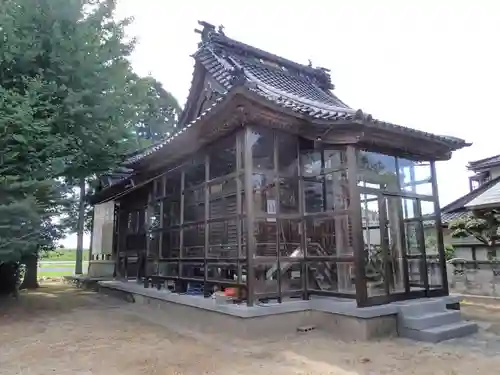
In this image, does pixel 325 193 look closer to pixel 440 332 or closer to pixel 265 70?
pixel 440 332

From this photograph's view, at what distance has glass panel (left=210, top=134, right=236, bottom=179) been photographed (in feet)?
21.4

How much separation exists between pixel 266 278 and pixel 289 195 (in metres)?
1.53

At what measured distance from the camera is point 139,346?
5.13m

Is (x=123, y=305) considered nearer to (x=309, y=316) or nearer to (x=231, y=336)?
(x=231, y=336)

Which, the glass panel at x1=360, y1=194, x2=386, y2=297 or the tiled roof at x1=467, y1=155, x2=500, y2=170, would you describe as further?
the tiled roof at x1=467, y1=155, x2=500, y2=170

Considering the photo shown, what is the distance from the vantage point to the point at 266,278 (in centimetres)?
605

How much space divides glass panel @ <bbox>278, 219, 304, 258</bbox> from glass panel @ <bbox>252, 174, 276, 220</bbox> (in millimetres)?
346

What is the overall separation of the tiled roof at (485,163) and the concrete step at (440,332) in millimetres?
13543

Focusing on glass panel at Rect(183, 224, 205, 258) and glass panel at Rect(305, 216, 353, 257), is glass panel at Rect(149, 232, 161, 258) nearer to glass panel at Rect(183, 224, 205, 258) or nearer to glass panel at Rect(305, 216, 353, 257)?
glass panel at Rect(183, 224, 205, 258)

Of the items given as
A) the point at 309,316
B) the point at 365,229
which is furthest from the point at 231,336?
the point at 365,229

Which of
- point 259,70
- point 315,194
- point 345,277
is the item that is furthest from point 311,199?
point 259,70

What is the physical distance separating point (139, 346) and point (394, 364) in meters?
3.26

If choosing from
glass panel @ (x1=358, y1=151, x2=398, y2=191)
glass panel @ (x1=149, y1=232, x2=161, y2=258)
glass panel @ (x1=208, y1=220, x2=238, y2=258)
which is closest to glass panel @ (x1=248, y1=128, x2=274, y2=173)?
glass panel @ (x1=358, y1=151, x2=398, y2=191)

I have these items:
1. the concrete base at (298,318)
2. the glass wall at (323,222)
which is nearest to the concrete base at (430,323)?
the concrete base at (298,318)
